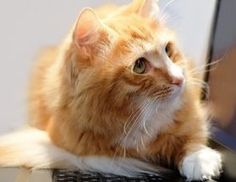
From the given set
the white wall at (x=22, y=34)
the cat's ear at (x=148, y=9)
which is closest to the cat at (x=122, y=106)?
the cat's ear at (x=148, y=9)

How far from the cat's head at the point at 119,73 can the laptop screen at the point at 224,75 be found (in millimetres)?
98

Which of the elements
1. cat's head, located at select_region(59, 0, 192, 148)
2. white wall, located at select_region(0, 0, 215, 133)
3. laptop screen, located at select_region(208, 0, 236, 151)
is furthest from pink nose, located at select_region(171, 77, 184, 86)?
white wall, located at select_region(0, 0, 215, 133)

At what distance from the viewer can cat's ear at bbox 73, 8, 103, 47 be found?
2.81 ft

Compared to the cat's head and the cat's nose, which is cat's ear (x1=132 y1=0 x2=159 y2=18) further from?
the cat's nose

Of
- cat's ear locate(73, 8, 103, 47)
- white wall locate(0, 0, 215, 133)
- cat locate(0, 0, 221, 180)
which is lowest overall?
cat locate(0, 0, 221, 180)

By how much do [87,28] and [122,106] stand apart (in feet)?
0.55

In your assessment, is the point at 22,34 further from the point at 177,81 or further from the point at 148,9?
the point at 177,81

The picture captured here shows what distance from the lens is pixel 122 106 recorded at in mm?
912

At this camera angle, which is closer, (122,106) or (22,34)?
(122,106)

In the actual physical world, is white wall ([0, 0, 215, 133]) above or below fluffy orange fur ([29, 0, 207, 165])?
above

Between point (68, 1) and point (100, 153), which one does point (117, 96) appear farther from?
point (68, 1)

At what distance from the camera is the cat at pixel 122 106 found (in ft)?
2.94

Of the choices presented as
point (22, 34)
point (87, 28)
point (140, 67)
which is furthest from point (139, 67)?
point (22, 34)

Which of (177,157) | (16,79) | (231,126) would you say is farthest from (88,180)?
(16,79)
